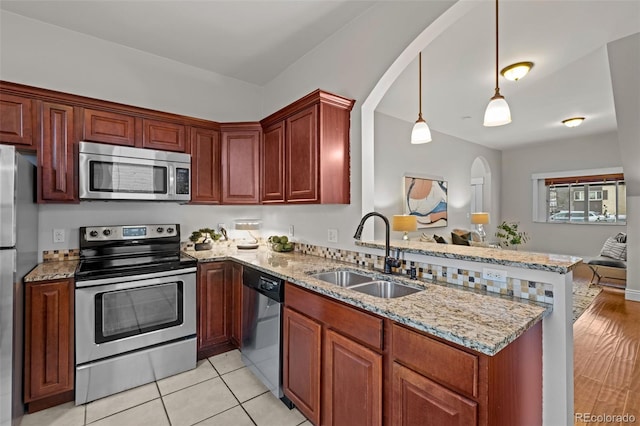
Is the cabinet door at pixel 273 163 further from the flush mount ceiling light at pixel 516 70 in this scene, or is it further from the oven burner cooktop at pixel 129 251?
the flush mount ceiling light at pixel 516 70

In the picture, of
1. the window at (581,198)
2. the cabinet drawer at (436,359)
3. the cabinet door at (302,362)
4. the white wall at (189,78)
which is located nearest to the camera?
the cabinet drawer at (436,359)

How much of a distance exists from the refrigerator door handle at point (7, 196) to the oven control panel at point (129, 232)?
0.88 meters

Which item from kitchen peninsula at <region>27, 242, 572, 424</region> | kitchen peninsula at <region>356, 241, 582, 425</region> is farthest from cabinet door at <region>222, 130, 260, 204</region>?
kitchen peninsula at <region>356, 241, 582, 425</region>

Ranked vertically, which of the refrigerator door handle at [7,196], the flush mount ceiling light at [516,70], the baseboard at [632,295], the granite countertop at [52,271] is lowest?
the baseboard at [632,295]

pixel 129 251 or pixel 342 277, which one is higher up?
pixel 129 251

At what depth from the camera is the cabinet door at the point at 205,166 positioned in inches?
112

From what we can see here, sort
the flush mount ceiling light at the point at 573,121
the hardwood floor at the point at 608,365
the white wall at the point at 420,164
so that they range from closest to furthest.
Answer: the hardwood floor at the point at 608,365 → the white wall at the point at 420,164 → the flush mount ceiling light at the point at 573,121

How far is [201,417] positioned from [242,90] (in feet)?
10.6

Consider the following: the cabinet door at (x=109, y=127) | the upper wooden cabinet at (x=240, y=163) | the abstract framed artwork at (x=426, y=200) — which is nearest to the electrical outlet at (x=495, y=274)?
the upper wooden cabinet at (x=240, y=163)

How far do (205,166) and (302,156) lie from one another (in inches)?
44.6

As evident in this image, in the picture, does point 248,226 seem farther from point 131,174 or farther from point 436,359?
point 436,359

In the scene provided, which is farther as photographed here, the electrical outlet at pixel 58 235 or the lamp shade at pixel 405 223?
the lamp shade at pixel 405 223

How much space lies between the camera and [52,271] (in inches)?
78.8

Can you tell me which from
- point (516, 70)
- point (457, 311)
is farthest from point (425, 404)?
point (516, 70)
